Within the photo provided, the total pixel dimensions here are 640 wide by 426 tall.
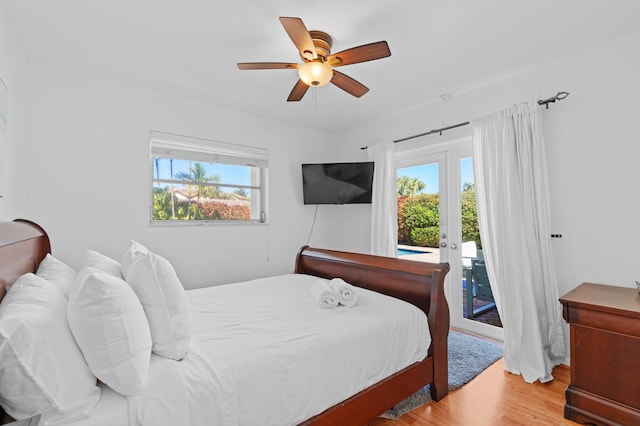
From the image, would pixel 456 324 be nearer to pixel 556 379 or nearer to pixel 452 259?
pixel 452 259

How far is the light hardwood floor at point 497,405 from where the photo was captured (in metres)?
1.81

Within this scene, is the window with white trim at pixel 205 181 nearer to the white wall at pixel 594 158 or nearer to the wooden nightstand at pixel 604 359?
the white wall at pixel 594 158

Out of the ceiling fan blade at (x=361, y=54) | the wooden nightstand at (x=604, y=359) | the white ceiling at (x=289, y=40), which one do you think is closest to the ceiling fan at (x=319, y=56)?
the ceiling fan blade at (x=361, y=54)

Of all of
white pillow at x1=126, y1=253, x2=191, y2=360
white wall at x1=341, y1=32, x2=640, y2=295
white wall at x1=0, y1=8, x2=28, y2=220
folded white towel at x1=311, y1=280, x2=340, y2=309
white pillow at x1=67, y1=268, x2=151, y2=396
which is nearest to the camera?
white pillow at x1=67, y1=268, x2=151, y2=396

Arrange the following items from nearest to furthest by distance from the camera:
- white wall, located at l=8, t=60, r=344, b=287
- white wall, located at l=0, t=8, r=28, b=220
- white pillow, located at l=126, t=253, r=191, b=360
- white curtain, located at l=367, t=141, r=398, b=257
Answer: white pillow, located at l=126, t=253, r=191, b=360 < white wall, located at l=0, t=8, r=28, b=220 < white wall, located at l=8, t=60, r=344, b=287 < white curtain, located at l=367, t=141, r=398, b=257

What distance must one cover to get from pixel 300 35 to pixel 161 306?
5.27 feet

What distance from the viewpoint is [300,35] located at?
68.7 inches

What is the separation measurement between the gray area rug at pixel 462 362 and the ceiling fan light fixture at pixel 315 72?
7.27 feet

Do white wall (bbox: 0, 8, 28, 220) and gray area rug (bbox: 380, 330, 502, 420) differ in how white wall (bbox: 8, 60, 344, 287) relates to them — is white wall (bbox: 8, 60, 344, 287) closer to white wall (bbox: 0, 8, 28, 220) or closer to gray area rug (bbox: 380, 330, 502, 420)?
white wall (bbox: 0, 8, 28, 220)

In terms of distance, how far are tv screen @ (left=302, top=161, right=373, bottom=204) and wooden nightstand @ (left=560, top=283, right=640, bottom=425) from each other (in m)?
2.48

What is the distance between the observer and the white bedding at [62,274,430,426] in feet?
3.59

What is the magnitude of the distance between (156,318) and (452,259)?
9.91 feet

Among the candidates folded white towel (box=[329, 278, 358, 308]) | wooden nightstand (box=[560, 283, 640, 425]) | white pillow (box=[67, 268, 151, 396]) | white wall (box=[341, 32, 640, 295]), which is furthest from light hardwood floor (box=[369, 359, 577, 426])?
white pillow (box=[67, 268, 151, 396])

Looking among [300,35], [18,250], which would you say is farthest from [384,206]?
[18,250]
